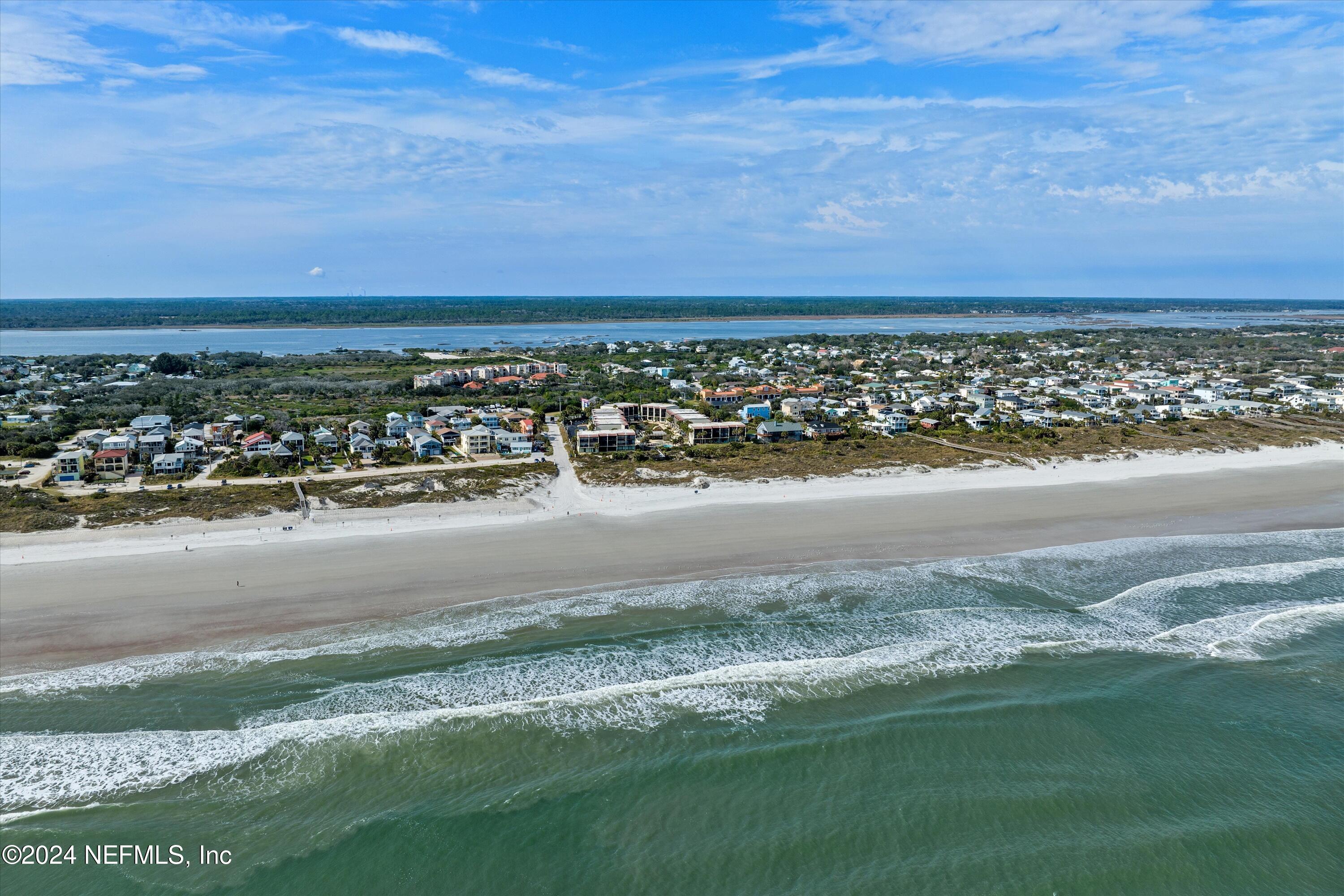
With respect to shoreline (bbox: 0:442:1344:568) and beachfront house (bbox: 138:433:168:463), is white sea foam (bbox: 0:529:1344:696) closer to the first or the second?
shoreline (bbox: 0:442:1344:568)

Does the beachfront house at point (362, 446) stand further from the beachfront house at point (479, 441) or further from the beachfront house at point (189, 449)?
the beachfront house at point (189, 449)

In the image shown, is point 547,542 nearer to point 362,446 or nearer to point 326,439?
point 362,446

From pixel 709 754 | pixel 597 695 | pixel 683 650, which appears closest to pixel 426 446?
pixel 683 650

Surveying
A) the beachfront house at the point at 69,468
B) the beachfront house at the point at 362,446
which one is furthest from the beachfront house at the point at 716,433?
the beachfront house at the point at 69,468

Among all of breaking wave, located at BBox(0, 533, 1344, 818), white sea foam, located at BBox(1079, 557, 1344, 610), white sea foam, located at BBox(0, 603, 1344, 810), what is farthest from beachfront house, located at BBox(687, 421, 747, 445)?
white sea foam, located at BBox(1079, 557, 1344, 610)

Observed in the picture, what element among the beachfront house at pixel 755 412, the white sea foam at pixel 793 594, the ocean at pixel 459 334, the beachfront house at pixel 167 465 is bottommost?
the white sea foam at pixel 793 594
